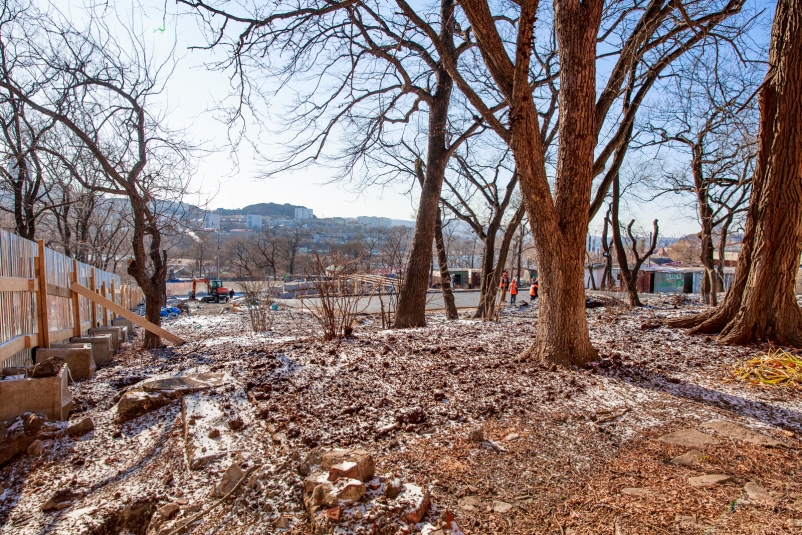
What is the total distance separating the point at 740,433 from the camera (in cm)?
307

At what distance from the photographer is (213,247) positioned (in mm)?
65875

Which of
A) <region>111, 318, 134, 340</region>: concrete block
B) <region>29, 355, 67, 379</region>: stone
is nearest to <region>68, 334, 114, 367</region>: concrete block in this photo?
<region>29, 355, 67, 379</region>: stone

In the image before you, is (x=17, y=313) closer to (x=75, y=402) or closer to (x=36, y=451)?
(x=75, y=402)

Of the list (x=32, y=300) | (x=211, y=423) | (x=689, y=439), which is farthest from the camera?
(x=32, y=300)

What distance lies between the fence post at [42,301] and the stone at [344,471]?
17.1 feet

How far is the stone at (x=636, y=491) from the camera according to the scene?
2.34 meters

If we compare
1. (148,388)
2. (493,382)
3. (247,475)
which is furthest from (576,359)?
(148,388)

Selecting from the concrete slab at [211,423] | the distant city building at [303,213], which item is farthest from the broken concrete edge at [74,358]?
the distant city building at [303,213]

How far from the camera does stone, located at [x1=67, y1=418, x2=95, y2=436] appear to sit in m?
3.61

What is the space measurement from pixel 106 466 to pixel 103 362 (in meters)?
4.50

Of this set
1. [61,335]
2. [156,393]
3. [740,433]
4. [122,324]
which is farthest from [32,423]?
[122,324]

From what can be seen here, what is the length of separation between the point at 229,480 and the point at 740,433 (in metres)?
3.34

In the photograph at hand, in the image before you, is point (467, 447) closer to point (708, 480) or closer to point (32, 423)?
point (708, 480)

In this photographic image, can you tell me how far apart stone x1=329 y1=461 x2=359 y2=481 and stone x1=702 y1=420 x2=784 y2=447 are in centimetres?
255
